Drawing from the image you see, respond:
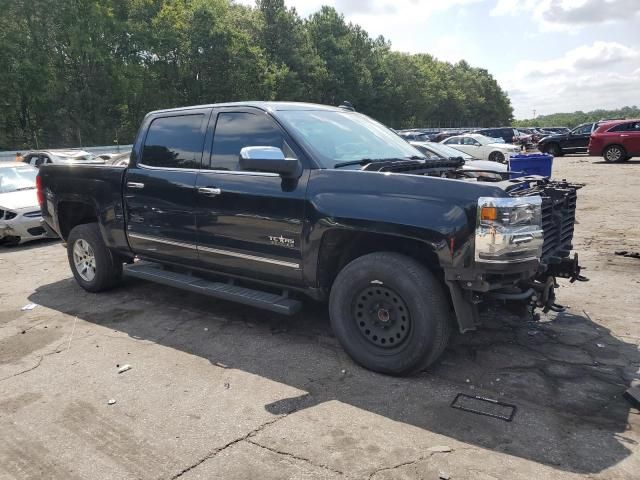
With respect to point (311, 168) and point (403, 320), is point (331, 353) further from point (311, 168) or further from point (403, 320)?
point (311, 168)

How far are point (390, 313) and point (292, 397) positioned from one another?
88 cm

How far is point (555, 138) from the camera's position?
91.7 ft

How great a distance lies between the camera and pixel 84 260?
6078 millimetres

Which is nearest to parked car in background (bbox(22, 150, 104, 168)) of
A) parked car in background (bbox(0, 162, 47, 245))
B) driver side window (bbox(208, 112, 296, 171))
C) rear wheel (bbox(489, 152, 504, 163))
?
parked car in background (bbox(0, 162, 47, 245))

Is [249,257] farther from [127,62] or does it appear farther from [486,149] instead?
[127,62]

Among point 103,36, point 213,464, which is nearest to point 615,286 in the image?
point 213,464

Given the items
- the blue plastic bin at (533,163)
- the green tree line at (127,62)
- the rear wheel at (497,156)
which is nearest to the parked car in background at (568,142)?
the rear wheel at (497,156)

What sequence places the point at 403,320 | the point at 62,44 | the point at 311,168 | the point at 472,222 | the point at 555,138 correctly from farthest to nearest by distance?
1. the point at 62,44
2. the point at 555,138
3. the point at 311,168
4. the point at 403,320
5. the point at 472,222

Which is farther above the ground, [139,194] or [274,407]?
[139,194]

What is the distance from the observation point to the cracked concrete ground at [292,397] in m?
2.84

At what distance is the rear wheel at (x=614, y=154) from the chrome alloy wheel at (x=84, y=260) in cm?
2205

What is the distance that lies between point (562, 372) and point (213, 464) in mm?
2509

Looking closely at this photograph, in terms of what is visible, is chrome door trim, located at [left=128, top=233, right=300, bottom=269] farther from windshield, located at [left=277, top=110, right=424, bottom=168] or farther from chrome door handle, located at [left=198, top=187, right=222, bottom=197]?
windshield, located at [left=277, top=110, right=424, bottom=168]

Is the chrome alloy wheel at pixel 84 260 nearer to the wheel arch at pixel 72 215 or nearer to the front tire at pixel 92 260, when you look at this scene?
the front tire at pixel 92 260
